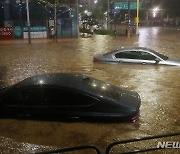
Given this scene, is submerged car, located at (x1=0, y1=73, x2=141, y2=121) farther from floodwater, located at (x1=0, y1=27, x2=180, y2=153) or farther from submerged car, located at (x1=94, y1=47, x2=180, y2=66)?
submerged car, located at (x1=94, y1=47, x2=180, y2=66)

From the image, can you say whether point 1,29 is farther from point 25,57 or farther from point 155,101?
point 155,101

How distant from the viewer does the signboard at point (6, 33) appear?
3176 cm

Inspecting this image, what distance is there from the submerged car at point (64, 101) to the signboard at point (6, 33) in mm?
24978

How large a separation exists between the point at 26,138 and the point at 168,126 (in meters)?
3.87

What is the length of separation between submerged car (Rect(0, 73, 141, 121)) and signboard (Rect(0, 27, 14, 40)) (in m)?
25.0

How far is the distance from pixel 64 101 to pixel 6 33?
1019 inches

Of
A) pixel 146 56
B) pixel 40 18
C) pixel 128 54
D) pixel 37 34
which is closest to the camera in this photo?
pixel 146 56

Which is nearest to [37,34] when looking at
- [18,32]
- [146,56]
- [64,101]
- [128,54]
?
[18,32]

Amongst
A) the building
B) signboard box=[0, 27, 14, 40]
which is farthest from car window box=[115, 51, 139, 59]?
signboard box=[0, 27, 14, 40]

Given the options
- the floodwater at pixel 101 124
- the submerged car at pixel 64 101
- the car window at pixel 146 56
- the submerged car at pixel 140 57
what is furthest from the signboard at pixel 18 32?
the submerged car at pixel 64 101

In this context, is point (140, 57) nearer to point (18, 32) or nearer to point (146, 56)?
point (146, 56)

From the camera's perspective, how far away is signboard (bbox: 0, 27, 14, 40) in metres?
31.8

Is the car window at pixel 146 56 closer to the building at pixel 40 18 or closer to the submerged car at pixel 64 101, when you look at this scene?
the submerged car at pixel 64 101

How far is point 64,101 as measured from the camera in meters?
8.01
